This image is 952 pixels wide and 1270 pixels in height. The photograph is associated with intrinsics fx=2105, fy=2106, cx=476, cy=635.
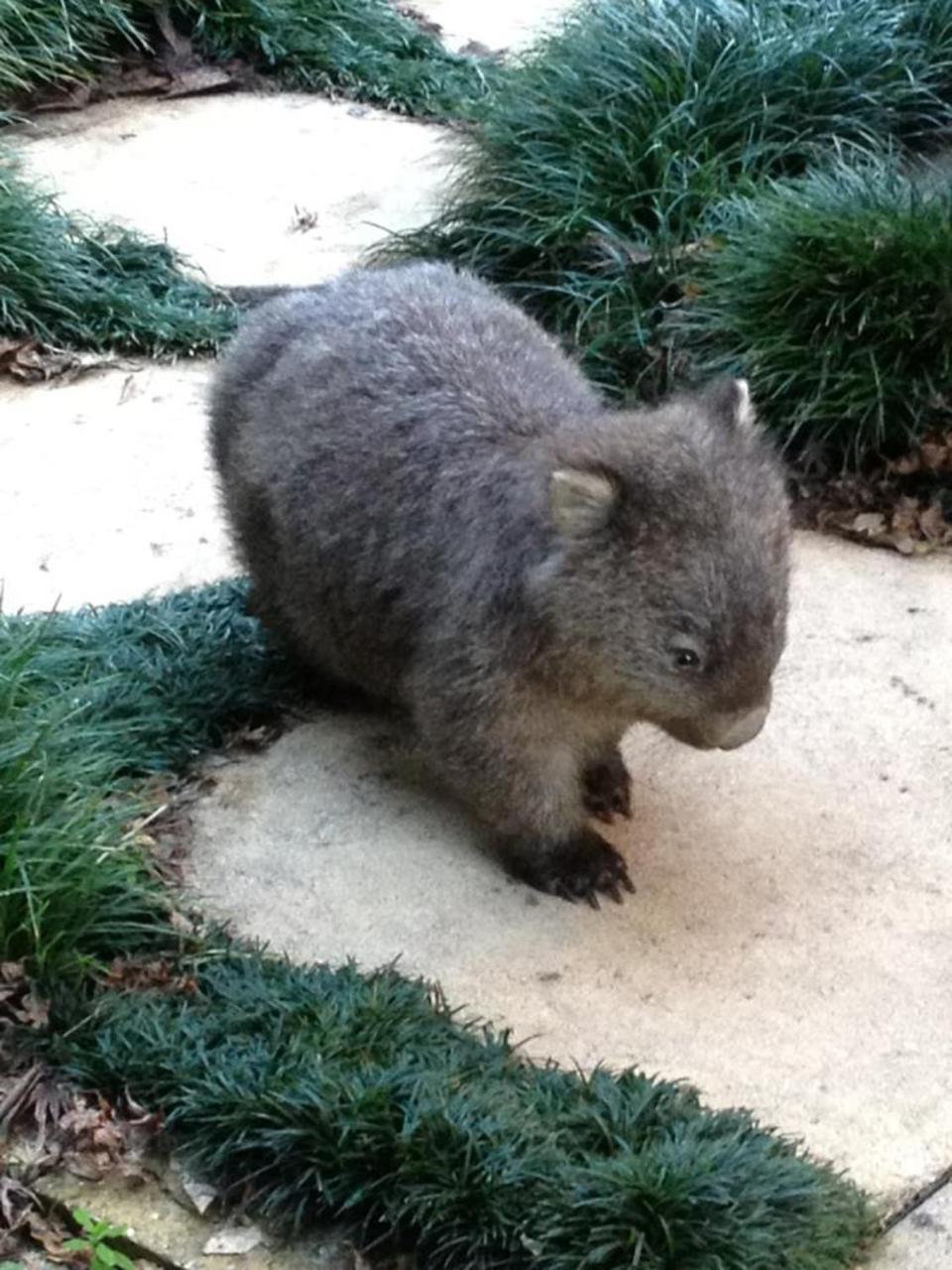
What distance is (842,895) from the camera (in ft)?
16.7

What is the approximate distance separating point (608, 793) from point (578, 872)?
1.27ft

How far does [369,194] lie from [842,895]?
5278 millimetres

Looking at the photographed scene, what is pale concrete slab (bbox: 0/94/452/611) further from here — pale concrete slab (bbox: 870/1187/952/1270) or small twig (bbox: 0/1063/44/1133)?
pale concrete slab (bbox: 870/1187/952/1270)

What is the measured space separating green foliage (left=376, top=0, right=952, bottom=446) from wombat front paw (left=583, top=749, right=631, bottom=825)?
88.1 inches

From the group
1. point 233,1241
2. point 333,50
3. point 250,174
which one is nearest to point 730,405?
point 233,1241

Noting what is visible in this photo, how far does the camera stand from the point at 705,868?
17.2 ft

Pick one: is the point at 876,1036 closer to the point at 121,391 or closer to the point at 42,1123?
the point at 42,1123

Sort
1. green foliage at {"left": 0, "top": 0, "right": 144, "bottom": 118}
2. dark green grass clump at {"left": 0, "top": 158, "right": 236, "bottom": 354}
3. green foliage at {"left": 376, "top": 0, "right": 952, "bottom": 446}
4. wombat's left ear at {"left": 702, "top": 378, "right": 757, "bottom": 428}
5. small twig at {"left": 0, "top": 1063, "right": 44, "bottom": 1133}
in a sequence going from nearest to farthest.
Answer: small twig at {"left": 0, "top": 1063, "right": 44, "bottom": 1133} < wombat's left ear at {"left": 702, "top": 378, "right": 757, "bottom": 428} < green foliage at {"left": 376, "top": 0, "right": 952, "bottom": 446} < dark green grass clump at {"left": 0, "top": 158, "right": 236, "bottom": 354} < green foliage at {"left": 0, "top": 0, "right": 144, "bottom": 118}

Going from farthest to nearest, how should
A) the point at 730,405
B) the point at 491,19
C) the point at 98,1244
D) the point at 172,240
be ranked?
the point at 491,19 → the point at 172,240 → the point at 730,405 → the point at 98,1244

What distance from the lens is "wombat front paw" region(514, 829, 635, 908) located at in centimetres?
515

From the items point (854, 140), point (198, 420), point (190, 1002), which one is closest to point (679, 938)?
point (190, 1002)

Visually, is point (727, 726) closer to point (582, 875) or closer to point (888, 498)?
point (582, 875)

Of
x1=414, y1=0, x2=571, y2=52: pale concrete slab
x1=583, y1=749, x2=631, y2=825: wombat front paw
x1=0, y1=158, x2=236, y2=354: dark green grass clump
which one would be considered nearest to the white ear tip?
x1=583, y1=749, x2=631, y2=825: wombat front paw

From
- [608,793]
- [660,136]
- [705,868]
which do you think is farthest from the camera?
[660,136]
